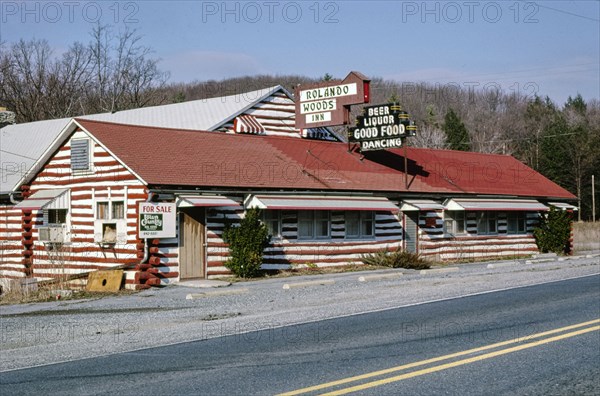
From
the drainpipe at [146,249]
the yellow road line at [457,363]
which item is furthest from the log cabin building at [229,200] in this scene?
the yellow road line at [457,363]

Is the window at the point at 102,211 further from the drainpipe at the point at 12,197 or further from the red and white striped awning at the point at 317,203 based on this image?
the drainpipe at the point at 12,197

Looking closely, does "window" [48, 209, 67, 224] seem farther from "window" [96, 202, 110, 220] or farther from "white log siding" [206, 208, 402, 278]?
"white log siding" [206, 208, 402, 278]

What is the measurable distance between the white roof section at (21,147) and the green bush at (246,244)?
8695mm

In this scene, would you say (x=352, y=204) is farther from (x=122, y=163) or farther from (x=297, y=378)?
(x=297, y=378)

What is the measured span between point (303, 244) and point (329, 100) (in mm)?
7891

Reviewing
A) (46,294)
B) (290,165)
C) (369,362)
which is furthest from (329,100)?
(369,362)

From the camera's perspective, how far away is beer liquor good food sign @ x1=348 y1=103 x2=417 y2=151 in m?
30.1

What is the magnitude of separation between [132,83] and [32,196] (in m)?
39.7

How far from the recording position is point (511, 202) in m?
33.5

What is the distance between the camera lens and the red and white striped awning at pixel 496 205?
3119 centimetres

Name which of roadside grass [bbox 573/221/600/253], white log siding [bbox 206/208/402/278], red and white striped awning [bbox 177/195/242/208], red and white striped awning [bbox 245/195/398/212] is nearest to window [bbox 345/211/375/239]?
white log siding [bbox 206/208/402/278]

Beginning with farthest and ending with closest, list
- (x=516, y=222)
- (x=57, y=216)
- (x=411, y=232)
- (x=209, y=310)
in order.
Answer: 1. (x=516, y=222)
2. (x=411, y=232)
3. (x=57, y=216)
4. (x=209, y=310)

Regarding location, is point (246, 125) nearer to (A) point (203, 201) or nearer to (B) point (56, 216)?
(B) point (56, 216)

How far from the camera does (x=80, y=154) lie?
24.2 m
